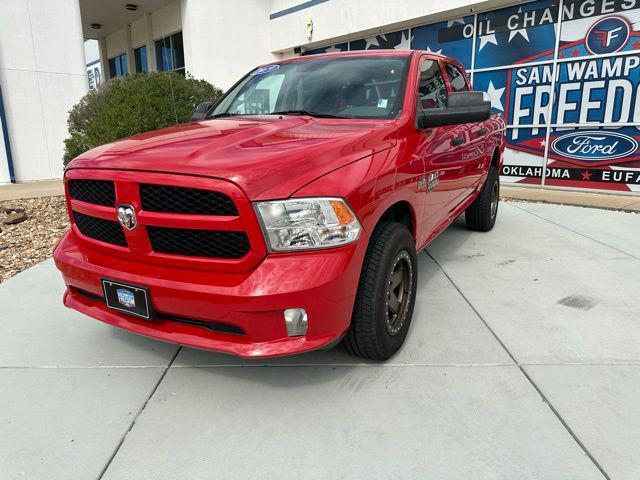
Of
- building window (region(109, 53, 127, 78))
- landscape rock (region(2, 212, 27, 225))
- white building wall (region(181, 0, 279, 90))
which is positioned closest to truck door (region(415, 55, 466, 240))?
landscape rock (region(2, 212, 27, 225))

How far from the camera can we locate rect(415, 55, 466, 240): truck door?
3.21 metres

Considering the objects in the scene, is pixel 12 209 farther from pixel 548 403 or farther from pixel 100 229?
pixel 548 403

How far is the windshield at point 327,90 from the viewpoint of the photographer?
317 centimetres

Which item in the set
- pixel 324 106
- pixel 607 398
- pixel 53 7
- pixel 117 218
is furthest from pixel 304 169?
pixel 53 7

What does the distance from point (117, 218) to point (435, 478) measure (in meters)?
1.86

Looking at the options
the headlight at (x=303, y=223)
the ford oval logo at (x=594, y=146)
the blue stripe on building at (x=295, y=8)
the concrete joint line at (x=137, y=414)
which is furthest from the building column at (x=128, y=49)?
the headlight at (x=303, y=223)

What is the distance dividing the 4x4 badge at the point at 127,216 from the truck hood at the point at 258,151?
0.63 feet

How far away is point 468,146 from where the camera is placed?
4125 millimetres

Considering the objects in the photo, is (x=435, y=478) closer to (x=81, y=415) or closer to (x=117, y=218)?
(x=81, y=415)

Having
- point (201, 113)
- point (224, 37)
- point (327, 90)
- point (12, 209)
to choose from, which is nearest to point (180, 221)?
point (327, 90)

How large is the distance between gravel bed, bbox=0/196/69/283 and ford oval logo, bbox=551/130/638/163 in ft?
28.2

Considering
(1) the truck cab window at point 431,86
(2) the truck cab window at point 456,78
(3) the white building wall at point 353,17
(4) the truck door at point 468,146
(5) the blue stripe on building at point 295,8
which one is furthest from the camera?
(5) the blue stripe on building at point 295,8

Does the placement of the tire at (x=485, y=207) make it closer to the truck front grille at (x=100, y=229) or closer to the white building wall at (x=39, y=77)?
the truck front grille at (x=100, y=229)

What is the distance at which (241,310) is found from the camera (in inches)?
83.0
